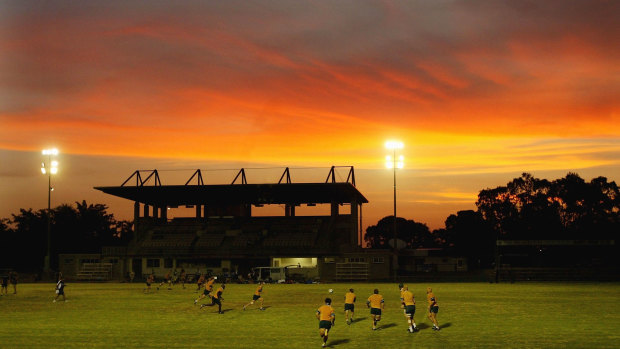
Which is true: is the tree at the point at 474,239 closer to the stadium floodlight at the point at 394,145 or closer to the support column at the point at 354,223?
the support column at the point at 354,223

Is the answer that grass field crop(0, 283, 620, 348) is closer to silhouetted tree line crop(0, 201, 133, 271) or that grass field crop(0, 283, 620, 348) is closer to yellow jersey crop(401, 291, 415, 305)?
yellow jersey crop(401, 291, 415, 305)

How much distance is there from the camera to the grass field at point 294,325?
80.0 ft

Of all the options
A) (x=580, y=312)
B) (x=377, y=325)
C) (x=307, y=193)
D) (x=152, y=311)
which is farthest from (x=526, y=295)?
(x=307, y=193)

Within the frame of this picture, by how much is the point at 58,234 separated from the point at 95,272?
30704 mm

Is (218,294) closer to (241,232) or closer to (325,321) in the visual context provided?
(325,321)

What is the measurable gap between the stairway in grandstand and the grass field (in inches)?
1701

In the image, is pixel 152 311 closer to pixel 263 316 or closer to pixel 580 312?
pixel 263 316

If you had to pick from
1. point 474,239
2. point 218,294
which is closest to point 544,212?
point 474,239

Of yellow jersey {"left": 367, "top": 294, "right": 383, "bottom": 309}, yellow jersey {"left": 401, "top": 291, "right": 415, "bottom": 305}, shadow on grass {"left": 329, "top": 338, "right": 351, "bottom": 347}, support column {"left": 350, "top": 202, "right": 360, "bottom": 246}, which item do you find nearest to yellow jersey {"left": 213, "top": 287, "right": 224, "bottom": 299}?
yellow jersey {"left": 367, "top": 294, "right": 383, "bottom": 309}

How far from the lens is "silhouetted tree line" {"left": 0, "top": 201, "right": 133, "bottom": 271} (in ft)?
360

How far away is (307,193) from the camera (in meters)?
92.8

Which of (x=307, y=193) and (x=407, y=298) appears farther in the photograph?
(x=307, y=193)

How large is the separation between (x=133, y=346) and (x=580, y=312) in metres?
22.4

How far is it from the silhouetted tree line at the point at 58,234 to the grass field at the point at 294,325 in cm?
6999
